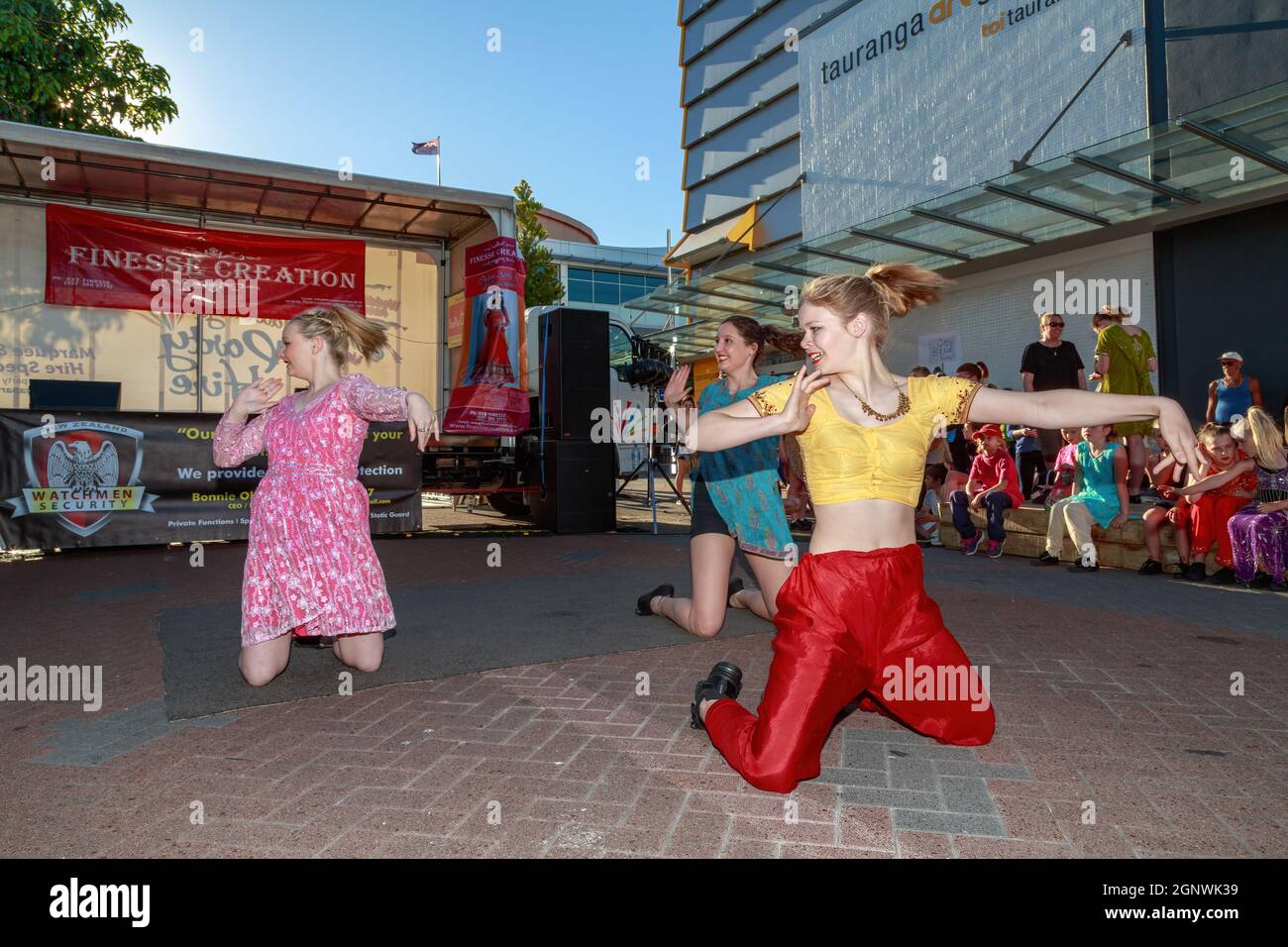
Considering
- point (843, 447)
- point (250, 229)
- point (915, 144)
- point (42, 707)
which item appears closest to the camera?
point (843, 447)

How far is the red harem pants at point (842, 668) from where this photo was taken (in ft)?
8.41

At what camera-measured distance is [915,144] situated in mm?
15453

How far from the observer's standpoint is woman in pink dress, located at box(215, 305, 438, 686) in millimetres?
3883

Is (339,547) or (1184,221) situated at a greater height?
(1184,221)

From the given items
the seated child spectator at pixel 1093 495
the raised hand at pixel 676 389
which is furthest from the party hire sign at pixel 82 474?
the seated child spectator at pixel 1093 495

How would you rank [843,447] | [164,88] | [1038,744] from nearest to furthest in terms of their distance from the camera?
[843,447] < [1038,744] < [164,88]

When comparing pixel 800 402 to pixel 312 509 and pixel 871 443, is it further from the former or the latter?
pixel 312 509

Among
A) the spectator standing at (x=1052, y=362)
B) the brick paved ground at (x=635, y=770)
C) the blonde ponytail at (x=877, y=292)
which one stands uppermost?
the spectator standing at (x=1052, y=362)

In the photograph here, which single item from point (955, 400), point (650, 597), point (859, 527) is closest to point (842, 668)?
point (859, 527)

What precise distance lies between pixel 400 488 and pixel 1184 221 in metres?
10.8

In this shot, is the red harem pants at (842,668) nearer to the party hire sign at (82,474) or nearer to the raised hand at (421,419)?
the raised hand at (421,419)

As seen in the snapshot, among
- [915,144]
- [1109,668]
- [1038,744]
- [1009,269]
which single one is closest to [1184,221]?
[1009,269]

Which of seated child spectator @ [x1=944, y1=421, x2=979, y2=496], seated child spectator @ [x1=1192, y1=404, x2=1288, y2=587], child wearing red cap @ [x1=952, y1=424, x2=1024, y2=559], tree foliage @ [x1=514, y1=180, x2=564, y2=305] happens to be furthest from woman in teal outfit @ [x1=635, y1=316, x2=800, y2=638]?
tree foliage @ [x1=514, y1=180, x2=564, y2=305]
